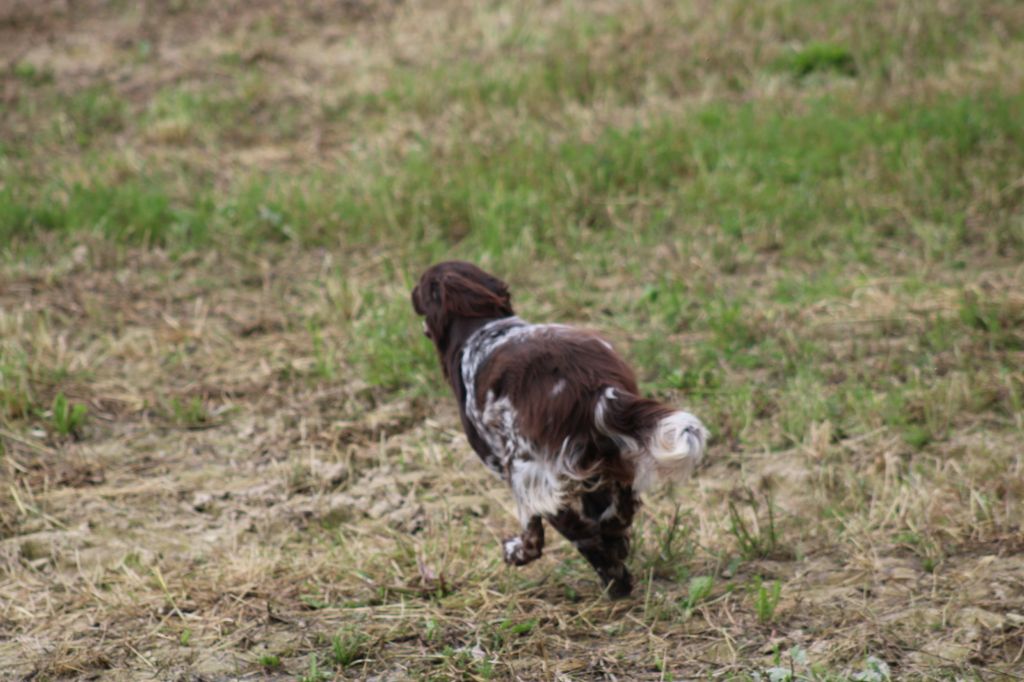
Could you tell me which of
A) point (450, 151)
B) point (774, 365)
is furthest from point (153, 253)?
point (774, 365)

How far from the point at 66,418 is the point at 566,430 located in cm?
318

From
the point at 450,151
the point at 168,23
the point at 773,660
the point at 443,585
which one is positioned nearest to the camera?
the point at 773,660

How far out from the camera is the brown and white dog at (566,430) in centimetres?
420

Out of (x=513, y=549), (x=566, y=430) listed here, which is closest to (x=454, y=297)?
(x=566, y=430)

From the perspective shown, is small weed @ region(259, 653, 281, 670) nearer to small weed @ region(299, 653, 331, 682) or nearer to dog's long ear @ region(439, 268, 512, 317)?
small weed @ region(299, 653, 331, 682)

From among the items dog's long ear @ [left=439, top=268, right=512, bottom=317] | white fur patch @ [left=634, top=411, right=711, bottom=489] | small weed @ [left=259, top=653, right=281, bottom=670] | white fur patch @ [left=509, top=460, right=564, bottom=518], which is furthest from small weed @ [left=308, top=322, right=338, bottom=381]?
white fur patch @ [left=634, top=411, right=711, bottom=489]

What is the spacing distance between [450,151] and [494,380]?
188 inches

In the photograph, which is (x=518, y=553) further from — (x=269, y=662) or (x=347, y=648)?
(x=269, y=662)

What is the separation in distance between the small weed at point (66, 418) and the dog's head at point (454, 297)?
7.53 feet

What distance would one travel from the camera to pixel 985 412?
5785 millimetres

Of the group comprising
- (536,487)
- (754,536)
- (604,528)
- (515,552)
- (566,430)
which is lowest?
(754,536)

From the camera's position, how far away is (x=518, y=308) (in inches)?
286

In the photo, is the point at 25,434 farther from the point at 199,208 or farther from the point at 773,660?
the point at 773,660

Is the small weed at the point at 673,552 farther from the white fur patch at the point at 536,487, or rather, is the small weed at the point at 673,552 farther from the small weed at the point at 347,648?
the small weed at the point at 347,648
